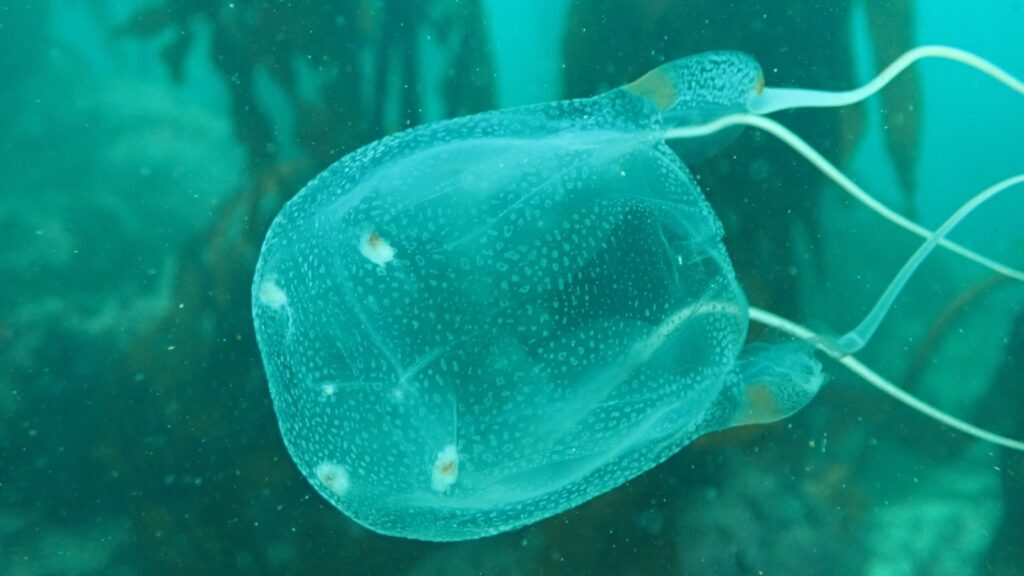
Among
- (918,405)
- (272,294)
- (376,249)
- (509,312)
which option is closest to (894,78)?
(918,405)

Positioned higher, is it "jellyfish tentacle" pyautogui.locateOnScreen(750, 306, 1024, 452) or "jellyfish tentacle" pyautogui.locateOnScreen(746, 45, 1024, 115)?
"jellyfish tentacle" pyautogui.locateOnScreen(746, 45, 1024, 115)

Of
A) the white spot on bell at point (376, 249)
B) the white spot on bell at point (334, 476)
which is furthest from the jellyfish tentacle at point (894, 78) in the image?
the white spot on bell at point (334, 476)

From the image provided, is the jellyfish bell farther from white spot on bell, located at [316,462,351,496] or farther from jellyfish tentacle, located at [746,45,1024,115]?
jellyfish tentacle, located at [746,45,1024,115]

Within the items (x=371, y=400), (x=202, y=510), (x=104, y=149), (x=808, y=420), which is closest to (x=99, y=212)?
(x=104, y=149)

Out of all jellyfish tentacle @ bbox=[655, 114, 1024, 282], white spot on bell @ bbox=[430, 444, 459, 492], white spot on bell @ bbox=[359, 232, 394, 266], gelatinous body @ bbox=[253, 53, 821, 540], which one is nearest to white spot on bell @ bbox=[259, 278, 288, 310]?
gelatinous body @ bbox=[253, 53, 821, 540]

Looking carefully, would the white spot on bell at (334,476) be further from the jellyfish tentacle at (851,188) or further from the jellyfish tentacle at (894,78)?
the jellyfish tentacle at (894,78)

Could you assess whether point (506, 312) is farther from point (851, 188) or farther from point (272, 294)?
point (851, 188)

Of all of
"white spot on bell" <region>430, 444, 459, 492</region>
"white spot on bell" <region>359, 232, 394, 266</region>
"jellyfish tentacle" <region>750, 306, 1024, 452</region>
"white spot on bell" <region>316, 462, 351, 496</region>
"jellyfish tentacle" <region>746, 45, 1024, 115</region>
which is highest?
"white spot on bell" <region>359, 232, 394, 266</region>
